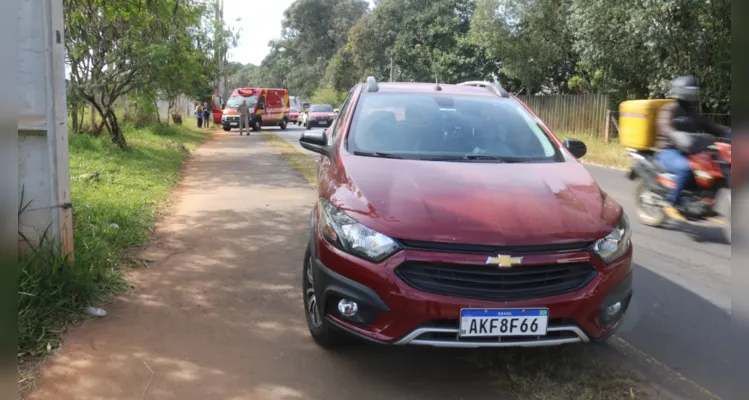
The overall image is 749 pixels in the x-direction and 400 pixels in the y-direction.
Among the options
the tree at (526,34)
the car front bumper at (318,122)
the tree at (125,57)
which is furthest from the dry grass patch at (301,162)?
the car front bumper at (318,122)

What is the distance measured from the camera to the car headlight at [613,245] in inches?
124

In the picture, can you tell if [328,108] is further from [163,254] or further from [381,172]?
[381,172]

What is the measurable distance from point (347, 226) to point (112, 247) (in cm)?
326

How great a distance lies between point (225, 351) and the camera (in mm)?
3686

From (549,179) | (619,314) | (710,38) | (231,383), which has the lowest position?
(231,383)

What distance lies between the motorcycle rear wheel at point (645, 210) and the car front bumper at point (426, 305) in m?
4.48

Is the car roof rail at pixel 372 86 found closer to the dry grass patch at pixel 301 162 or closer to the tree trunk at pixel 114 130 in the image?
the dry grass patch at pixel 301 162

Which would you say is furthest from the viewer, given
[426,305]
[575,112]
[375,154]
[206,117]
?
[206,117]

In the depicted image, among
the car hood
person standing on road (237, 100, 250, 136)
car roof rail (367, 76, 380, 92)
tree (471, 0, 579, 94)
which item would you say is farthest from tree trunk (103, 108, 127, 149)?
tree (471, 0, 579, 94)

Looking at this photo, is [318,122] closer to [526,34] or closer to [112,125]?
[526,34]

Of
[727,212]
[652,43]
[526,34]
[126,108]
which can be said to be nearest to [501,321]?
[727,212]

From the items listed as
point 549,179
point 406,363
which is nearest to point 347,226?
point 406,363

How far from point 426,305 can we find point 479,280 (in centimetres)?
30

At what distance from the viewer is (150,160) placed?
12.8 m
